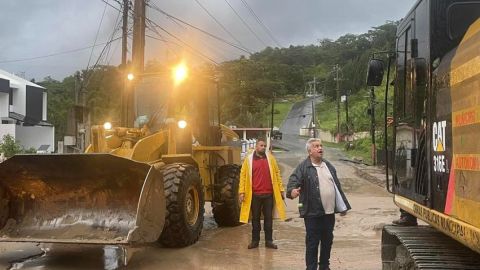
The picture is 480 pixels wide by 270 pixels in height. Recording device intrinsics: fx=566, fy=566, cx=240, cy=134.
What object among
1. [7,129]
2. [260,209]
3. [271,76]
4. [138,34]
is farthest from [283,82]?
[260,209]

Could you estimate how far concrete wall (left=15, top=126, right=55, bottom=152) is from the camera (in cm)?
4965

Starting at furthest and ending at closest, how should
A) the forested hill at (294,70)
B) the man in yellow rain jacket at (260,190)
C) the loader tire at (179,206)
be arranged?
the forested hill at (294,70) → the man in yellow rain jacket at (260,190) → the loader tire at (179,206)

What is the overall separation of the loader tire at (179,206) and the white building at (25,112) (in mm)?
41706

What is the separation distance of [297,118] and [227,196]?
100718 millimetres

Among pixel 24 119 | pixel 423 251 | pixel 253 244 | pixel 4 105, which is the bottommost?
→ pixel 253 244

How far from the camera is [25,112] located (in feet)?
175

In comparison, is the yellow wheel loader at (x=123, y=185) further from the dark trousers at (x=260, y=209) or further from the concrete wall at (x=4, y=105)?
the concrete wall at (x=4, y=105)

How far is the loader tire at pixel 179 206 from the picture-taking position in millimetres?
8836

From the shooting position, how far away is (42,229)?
8.42m

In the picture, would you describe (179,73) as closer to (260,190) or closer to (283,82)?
(260,190)

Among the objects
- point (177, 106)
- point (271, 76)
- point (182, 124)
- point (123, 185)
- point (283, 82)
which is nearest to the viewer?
point (123, 185)

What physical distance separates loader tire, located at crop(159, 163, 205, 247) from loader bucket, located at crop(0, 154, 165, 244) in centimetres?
64

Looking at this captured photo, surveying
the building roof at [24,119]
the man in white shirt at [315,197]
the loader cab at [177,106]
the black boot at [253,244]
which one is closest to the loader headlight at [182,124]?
the loader cab at [177,106]

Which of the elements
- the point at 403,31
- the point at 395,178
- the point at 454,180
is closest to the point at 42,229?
the point at 395,178
